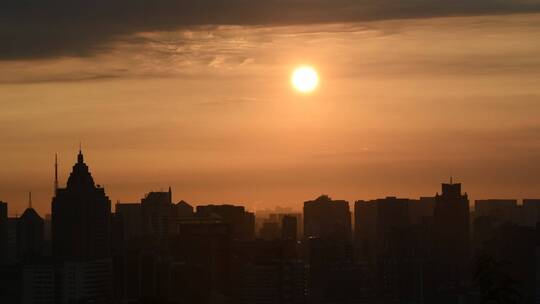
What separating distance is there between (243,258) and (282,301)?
14.7 metres

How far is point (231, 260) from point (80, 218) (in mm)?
19591

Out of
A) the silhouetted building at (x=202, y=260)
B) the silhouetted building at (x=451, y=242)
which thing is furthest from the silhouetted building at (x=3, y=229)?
the silhouetted building at (x=451, y=242)

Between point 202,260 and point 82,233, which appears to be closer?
point 202,260

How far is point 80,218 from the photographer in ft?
564

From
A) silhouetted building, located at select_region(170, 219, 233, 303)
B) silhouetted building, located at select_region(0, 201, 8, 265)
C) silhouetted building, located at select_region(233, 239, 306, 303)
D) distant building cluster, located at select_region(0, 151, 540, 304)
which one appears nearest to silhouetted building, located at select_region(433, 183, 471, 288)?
distant building cluster, located at select_region(0, 151, 540, 304)

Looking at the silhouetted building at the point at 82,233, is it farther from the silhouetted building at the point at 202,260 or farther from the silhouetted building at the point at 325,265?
the silhouetted building at the point at 325,265

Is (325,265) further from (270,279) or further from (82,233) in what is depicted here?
(82,233)

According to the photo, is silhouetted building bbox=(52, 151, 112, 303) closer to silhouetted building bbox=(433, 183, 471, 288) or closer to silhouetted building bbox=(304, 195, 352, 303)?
silhouetted building bbox=(304, 195, 352, 303)

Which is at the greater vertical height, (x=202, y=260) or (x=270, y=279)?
(x=202, y=260)

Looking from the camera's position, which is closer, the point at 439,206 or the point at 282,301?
the point at 282,301

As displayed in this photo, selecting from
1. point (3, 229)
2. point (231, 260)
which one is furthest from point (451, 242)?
point (3, 229)

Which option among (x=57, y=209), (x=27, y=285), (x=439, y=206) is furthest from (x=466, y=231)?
(x=27, y=285)

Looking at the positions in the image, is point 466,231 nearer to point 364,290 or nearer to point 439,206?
point 439,206

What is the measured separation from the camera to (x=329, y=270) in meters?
168
